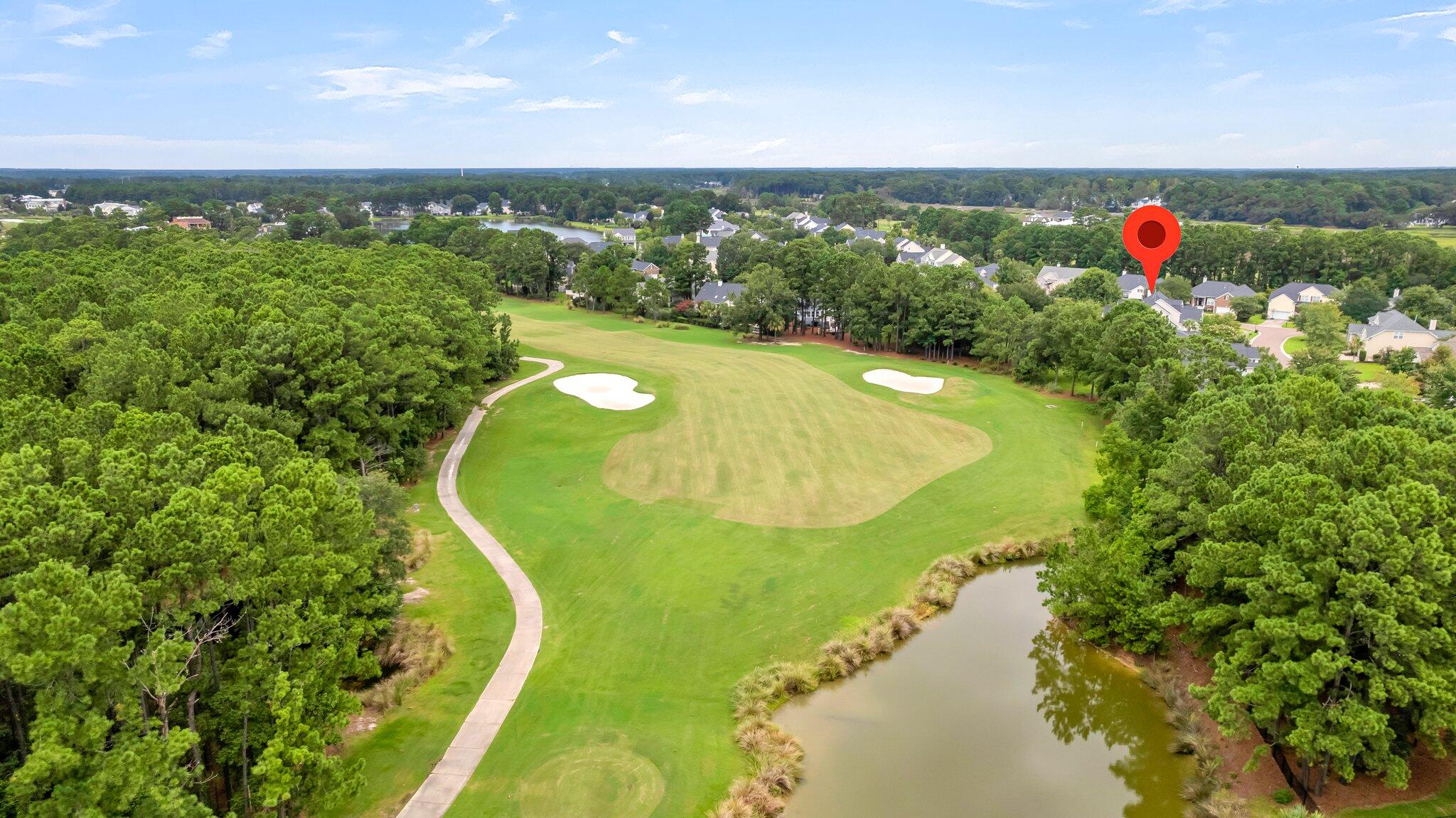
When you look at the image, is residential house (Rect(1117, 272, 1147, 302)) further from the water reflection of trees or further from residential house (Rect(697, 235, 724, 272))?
the water reflection of trees

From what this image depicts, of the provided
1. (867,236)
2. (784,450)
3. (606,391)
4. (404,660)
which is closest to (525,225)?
(867,236)

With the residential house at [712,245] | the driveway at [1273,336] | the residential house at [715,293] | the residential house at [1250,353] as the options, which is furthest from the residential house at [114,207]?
the driveway at [1273,336]

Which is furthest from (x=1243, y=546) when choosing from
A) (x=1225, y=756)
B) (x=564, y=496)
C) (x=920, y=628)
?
(x=564, y=496)

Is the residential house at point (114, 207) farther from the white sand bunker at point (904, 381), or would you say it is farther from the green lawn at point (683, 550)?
the white sand bunker at point (904, 381)

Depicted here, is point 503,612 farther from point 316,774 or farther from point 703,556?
point 316,774

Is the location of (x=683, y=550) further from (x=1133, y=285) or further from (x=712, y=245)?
(x=712, y=245)

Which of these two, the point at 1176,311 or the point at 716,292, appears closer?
the point at 1176,311

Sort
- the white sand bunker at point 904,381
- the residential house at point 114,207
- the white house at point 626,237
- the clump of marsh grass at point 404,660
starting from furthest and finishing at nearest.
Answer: the residential house at point 114,207 < the white house at point 626,237 < the white sand bunker at point 904,381 < the clump of marsh grass at point 404,660
